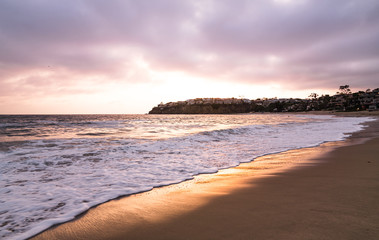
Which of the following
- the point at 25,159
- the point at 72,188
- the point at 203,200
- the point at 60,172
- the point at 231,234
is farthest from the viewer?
the point at 25,159

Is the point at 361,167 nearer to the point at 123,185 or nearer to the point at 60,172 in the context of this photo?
the point at 123,185

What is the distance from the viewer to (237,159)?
743 centimetres

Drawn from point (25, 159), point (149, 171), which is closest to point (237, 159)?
point (149, 171)

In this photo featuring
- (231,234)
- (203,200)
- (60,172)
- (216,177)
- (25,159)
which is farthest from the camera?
(25,159)

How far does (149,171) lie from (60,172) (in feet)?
7.41

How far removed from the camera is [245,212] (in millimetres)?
2873

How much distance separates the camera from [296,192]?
361 centimetres

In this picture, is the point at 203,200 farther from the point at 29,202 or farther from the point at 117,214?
the point at 29,202

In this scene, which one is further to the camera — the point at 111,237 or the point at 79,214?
the point at 79,214

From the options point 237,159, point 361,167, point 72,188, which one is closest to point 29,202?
point 72,188

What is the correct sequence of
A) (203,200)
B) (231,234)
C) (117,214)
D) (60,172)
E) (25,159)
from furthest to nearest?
1. (25,159)
2. (60,172)
3. (203,200)
4. (117,214)
5. (231,234)

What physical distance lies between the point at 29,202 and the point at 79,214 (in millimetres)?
1180

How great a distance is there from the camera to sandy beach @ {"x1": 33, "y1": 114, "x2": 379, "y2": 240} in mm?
2330

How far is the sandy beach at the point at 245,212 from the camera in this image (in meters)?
2.33
